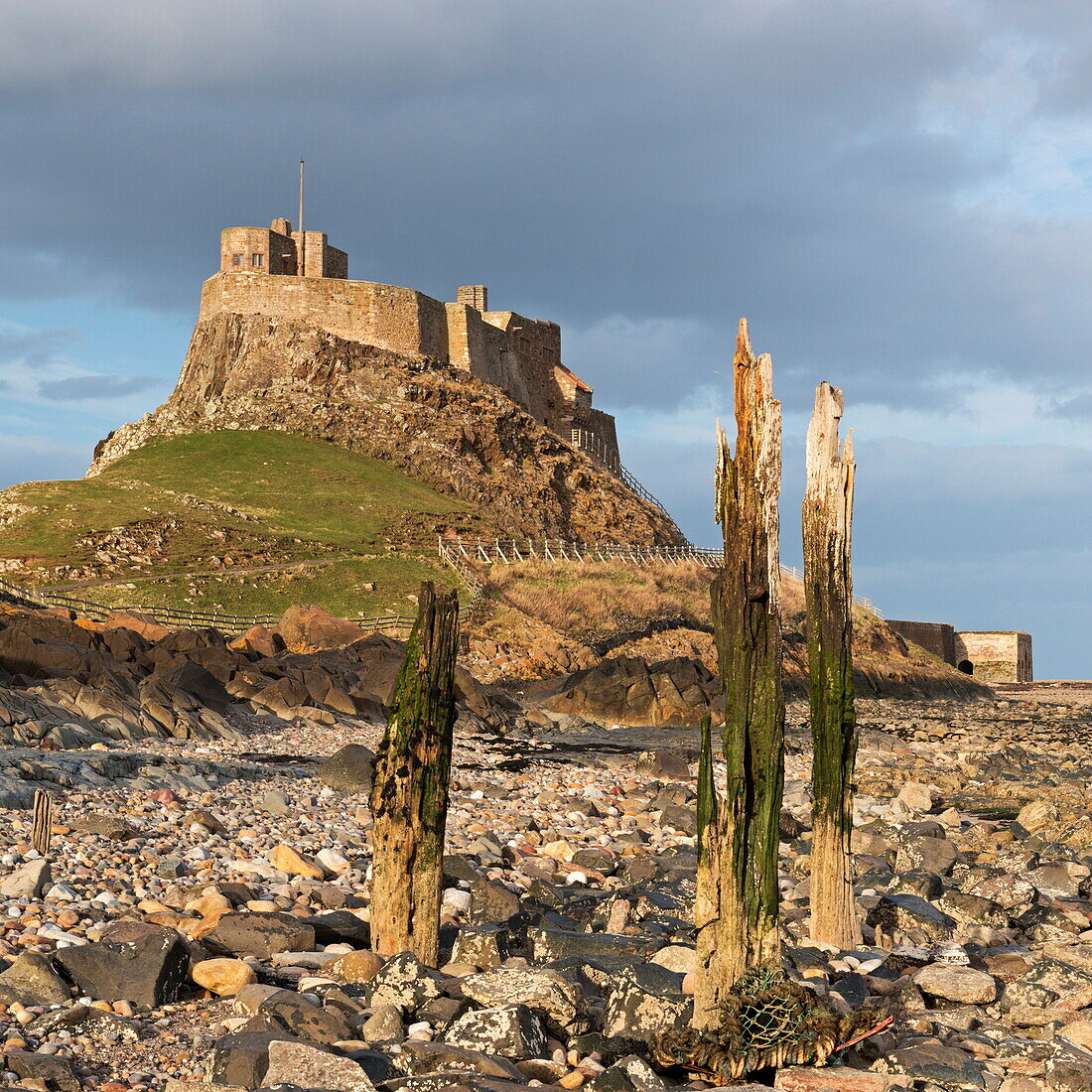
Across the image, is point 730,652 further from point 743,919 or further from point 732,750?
point 743,919

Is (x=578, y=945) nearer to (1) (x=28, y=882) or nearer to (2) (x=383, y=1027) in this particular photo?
(2) (x=383, y=1027)

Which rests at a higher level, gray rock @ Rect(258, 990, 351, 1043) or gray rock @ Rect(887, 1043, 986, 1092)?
gray rock @ Rect(258, 990, 351, 1043)

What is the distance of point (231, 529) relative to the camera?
50688 mm

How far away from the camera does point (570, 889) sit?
12578mm

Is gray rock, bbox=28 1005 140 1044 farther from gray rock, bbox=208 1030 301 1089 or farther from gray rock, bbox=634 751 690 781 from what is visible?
gray rock, bbox=634 751 690 781

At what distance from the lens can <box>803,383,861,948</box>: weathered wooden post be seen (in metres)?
10.3

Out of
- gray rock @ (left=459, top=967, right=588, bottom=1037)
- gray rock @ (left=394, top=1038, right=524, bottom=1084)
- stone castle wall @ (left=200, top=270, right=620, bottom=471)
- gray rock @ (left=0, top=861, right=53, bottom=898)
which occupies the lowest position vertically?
gray rock @ (left=394, top=1038, right=524, bottom=1084)

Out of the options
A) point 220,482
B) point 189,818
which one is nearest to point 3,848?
point 189,818

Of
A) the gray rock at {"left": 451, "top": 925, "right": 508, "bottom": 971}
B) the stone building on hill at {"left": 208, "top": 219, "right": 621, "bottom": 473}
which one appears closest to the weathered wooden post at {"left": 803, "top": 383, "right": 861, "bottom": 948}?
the gray rock at {"left": 451, "top": 925, "right": 508, "bottom": 971}

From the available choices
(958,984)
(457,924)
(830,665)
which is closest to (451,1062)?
(457,924)

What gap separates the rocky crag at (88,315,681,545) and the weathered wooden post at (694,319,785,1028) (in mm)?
57600

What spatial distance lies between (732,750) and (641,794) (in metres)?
12.0

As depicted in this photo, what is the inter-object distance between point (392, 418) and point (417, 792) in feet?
207

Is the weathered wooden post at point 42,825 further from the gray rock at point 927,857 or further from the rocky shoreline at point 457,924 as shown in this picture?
the gray rock at point 927,857
